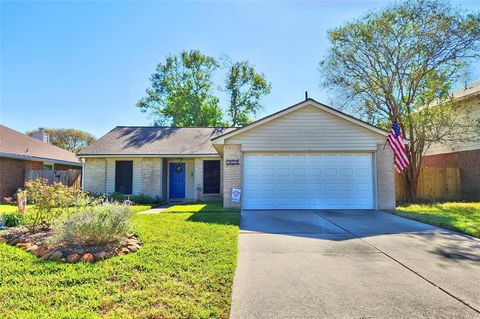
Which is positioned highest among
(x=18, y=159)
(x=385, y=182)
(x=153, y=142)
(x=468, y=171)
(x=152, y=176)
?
(x=153, y=142)

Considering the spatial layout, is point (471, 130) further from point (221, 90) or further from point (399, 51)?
point (221, 90)

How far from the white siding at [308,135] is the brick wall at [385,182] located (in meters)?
0.67

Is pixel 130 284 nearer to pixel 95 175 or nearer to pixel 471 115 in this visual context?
pixel 95 175

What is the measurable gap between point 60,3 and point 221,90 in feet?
75.3

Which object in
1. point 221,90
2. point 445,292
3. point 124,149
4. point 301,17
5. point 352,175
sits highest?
point 221,90

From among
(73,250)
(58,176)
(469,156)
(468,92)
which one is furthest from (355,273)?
(58,176)

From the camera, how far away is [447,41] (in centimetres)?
1325

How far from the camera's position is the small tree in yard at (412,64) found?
13.2 metres

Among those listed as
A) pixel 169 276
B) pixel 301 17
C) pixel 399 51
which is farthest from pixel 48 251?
pixel 399 51

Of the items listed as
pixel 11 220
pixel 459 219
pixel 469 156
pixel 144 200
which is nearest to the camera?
pixel 11 220

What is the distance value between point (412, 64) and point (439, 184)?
22.1ft

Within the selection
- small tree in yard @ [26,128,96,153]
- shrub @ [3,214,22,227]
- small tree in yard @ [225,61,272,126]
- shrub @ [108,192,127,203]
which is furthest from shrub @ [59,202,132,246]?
small tree in yard @ [26,128,96,153]

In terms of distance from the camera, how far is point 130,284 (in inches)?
152

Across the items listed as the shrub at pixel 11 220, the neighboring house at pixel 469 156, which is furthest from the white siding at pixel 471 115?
the shrub at pixel 11 220
